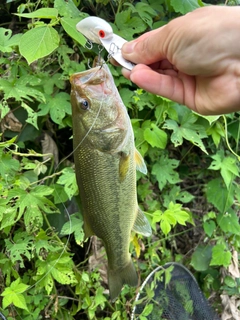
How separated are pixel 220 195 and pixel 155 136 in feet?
2.14

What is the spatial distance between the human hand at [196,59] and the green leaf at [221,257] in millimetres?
1219

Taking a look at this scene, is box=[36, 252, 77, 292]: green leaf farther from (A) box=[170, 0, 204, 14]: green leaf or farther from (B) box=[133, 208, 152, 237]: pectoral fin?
(A) box=[170, 0, 204, 14]: green leaf

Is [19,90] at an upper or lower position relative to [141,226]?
upper

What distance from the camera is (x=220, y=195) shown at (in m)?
2.39

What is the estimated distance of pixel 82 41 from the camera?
63.2 inches

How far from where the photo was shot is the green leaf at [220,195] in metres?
2.36

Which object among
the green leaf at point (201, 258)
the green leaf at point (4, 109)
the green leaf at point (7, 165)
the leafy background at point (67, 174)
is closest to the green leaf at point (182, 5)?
the leafy background at point (67, 174)

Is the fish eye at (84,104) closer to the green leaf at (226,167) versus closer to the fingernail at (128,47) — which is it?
the fingernail at (128,47)

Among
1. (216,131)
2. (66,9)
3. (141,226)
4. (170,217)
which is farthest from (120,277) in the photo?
(66,9)

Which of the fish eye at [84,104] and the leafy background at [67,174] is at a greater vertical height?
the fish eye at [84,104]

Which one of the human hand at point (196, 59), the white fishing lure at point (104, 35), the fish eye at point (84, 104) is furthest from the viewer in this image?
the fish eye at point (84, 104)

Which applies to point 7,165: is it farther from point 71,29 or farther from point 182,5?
point 182,5

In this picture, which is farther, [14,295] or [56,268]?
[56,268]

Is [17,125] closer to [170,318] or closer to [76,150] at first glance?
[76,150]
